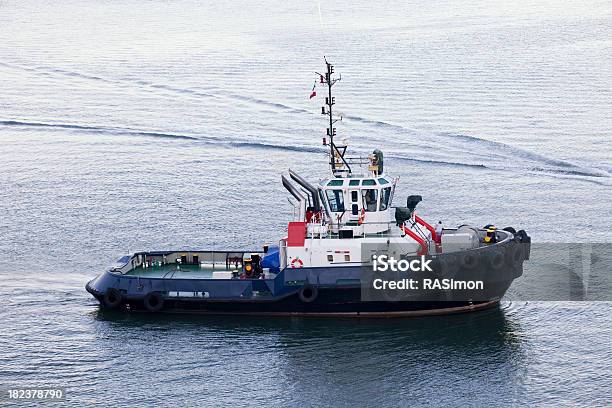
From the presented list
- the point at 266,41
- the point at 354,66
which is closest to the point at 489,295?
the point at 354,66

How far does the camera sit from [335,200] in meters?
37.0

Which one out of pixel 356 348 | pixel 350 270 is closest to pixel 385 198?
pixel 350 270

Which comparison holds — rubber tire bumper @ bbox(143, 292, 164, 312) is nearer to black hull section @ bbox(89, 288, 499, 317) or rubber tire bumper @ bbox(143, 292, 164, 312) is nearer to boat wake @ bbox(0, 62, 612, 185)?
black hull section @ bbox(89, 288, 499, 317)

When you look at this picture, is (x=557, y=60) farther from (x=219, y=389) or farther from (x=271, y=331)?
(x=219, y=389)

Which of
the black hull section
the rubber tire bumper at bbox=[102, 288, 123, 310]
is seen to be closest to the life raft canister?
the black hull section

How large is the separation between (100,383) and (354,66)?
43.3 meters

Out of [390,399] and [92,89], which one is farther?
[92,89]

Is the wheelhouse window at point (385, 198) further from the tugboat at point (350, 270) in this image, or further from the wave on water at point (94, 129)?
the wave on water at point (94, 129)

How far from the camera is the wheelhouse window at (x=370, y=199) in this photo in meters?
36.8

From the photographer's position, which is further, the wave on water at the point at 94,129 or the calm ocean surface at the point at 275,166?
the wave on water at the point at 94,129

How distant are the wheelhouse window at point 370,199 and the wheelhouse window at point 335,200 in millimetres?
719

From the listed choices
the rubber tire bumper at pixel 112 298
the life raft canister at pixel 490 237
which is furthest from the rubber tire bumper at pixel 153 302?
the life raft canister at pixel 490 237

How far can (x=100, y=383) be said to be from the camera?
3219cm

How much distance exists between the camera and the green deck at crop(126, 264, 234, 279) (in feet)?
126
